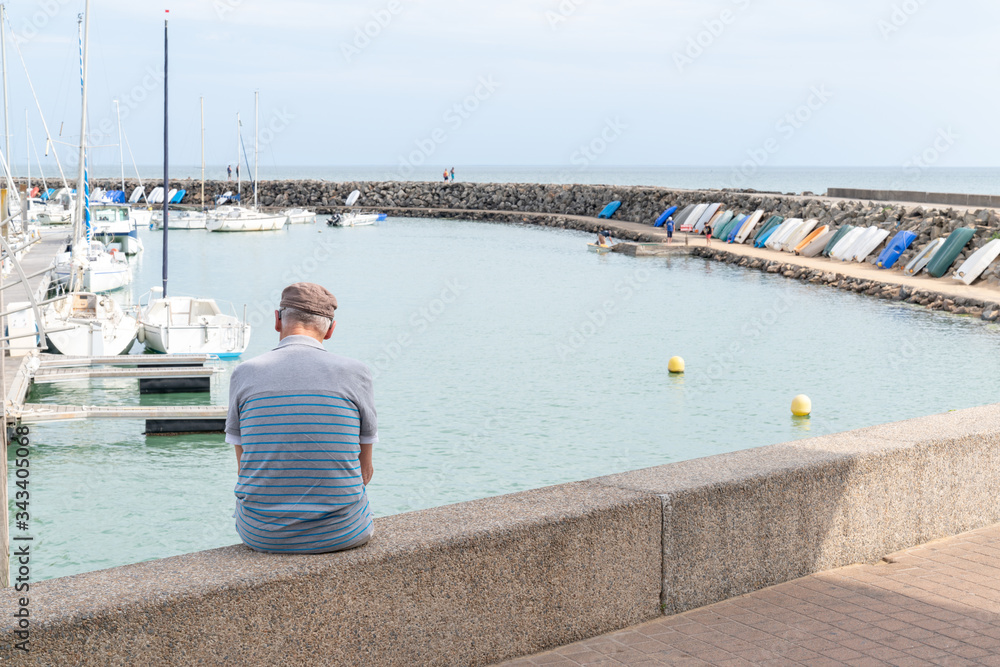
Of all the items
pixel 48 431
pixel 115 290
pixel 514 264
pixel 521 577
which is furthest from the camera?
pixel 514 264

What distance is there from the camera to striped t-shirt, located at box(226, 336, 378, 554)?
3244 millimetres

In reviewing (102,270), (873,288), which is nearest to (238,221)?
(102,270)

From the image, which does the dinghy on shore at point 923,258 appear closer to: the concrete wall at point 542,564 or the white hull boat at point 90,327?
the white hull boat at point 90,327

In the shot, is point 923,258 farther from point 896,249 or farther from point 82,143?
point 82,143

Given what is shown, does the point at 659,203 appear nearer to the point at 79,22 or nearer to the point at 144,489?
the point at 79,22

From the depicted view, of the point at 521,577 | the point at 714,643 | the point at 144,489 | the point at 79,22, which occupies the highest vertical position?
the point at 79,22

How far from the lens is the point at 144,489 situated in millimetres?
12680

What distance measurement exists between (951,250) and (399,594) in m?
30.0

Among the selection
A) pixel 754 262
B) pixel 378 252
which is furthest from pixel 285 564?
pixel 378 252

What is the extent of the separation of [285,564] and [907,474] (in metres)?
3.17

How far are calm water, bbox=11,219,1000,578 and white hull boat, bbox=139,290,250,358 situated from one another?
1128mm

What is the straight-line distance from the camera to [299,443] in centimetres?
324

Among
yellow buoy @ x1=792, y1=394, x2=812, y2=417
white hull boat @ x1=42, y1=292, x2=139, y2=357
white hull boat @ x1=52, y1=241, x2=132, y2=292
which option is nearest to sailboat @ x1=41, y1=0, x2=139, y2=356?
white hull boat @ x1=42, y1=292, x2=139, y2=357

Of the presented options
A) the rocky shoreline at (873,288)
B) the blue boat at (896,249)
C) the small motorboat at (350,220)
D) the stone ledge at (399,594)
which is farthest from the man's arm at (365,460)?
the small motorboat at (350,220)
